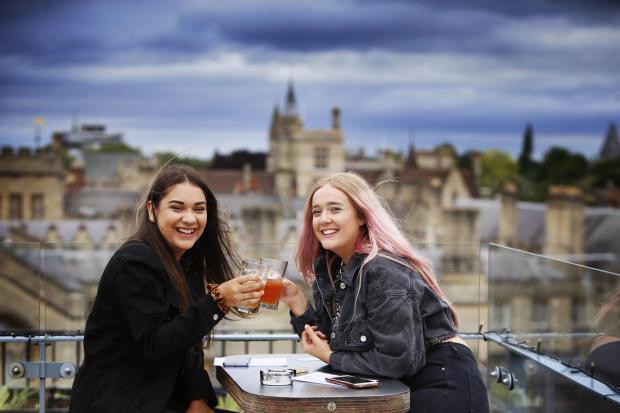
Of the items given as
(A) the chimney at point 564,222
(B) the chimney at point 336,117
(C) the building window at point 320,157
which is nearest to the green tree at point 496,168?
(B) the chimney at point 336,117

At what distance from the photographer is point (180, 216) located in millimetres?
3646

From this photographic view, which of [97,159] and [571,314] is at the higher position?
[97,159]

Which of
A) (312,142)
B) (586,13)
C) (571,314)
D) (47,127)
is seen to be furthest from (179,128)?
(571,314)

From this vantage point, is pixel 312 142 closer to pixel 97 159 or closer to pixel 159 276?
pixel 97 159

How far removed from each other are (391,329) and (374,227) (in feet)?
1.50

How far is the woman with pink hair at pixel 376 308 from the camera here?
335 cm

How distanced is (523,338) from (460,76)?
106 m

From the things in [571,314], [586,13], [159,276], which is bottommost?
[571,314]

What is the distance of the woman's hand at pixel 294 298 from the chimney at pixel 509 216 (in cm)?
6126

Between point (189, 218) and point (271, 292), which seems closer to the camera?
point (271, 292)

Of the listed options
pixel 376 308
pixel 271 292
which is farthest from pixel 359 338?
pixel 271 292

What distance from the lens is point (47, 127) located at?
9612 centimetres

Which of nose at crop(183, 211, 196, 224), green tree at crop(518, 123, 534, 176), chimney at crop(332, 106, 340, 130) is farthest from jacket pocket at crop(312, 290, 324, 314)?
green tree at crop(518, 123, 534, 176)

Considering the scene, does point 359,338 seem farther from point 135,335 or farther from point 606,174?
point 606,174
